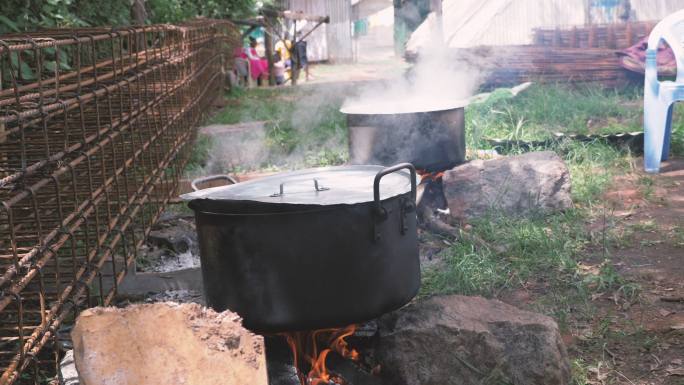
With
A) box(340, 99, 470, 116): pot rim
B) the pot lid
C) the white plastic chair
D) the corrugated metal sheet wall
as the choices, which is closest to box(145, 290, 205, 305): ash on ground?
the pot lid

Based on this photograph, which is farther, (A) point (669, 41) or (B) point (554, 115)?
(B) point (554, 115)

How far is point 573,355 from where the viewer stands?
3.85m

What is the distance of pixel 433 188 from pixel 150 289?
280 centimetres

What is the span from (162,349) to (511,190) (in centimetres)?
410

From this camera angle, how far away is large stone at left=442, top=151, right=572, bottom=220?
6.07 metres

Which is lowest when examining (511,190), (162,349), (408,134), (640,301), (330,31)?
(640,301)

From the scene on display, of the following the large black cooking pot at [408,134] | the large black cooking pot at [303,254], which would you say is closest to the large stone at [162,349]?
the large black cooking pot at [303,254]

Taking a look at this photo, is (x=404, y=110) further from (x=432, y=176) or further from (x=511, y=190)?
(x=511, y=190)

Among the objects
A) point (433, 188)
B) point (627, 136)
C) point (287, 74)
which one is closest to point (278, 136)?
point (433, 188)

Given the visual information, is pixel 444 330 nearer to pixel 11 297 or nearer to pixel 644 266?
pixel 11 297

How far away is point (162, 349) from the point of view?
100 inches

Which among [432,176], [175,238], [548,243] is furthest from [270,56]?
[548,243]

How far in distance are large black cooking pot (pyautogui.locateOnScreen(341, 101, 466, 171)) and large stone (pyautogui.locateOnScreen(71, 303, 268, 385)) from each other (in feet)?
12.0

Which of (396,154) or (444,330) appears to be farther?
(396,154)
